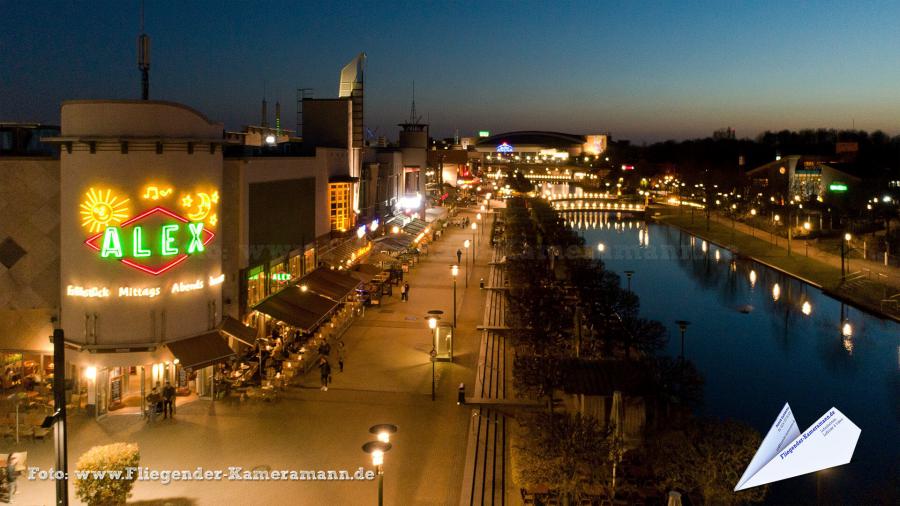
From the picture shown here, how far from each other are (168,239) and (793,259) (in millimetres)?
33165

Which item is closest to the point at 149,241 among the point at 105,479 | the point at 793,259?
the point at 105,479

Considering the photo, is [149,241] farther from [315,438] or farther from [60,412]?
[60,412]

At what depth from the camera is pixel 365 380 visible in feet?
48.3

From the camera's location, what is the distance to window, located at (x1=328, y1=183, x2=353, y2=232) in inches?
901

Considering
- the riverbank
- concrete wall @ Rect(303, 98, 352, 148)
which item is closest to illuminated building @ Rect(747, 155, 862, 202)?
the riverbank

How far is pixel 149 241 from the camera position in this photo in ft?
40.9

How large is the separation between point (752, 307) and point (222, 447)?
890 inches

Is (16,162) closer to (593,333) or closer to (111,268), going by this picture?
(111,268)

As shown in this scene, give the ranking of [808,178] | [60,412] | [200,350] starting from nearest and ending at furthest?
[60,412] < [200,350] < [808,178]

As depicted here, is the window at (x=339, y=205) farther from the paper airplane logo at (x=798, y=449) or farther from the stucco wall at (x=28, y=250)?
the paper airplane logo at (x=798, y=449)

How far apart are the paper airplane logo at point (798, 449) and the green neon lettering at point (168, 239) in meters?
9.74

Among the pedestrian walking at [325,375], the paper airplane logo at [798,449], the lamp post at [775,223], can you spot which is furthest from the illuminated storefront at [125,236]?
the lamp post at [775,223]

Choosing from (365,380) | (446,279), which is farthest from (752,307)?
(365,380)

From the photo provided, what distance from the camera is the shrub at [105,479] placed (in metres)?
8.12
